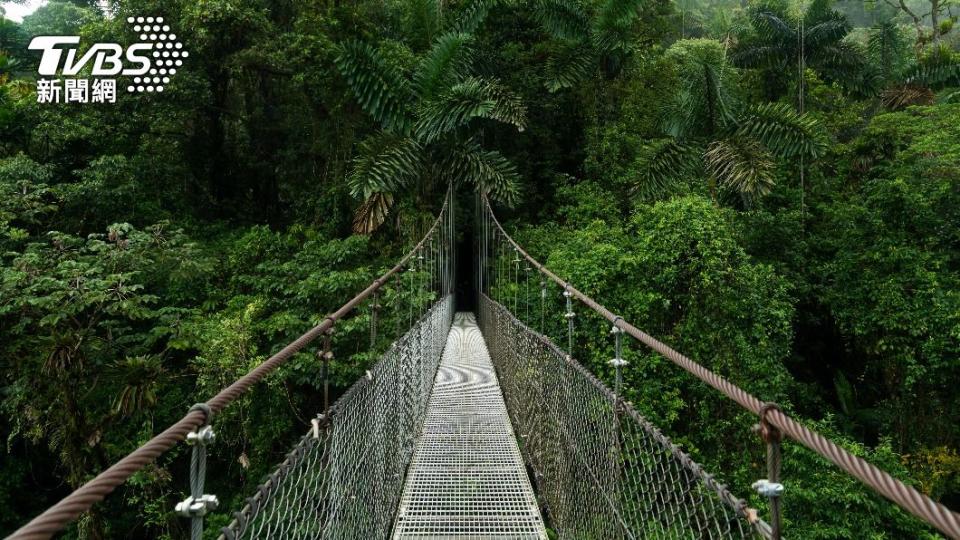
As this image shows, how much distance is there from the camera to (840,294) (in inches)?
262

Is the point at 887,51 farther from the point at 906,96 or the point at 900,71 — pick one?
the point at 906,96

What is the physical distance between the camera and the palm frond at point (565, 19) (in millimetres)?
7556

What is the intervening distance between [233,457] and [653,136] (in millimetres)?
7284

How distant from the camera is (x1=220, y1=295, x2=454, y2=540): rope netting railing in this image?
835 millimetres

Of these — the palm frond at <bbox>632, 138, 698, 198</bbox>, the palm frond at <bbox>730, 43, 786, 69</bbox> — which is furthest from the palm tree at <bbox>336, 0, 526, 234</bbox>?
the palm frond at <bbox>730, 43, 786, 69</bbox>

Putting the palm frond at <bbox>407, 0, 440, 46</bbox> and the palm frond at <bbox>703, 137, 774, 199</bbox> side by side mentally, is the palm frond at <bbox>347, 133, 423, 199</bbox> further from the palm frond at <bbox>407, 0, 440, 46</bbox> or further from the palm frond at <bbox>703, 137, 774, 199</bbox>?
the palm frond at <bbox>703, 137, 774, 199</bbox>

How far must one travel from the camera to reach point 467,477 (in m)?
2.14

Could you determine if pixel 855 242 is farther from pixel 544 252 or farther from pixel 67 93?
pixel 67 93

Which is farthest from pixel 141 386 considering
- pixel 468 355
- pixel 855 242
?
pixel 855 242

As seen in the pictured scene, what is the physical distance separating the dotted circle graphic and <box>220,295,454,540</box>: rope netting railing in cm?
607

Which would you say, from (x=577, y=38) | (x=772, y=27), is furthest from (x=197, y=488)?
(x=772, y=27)

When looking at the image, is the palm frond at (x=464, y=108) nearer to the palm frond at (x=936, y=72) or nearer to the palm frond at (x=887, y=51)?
the palm frond at (x=887, y=51)

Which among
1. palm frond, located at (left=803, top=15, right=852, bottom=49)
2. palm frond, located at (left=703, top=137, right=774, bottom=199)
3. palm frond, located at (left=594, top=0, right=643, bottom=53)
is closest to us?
palm frond, located at (left=703, top=137, right=774, bottom=199)

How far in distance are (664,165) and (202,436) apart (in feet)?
20.4
